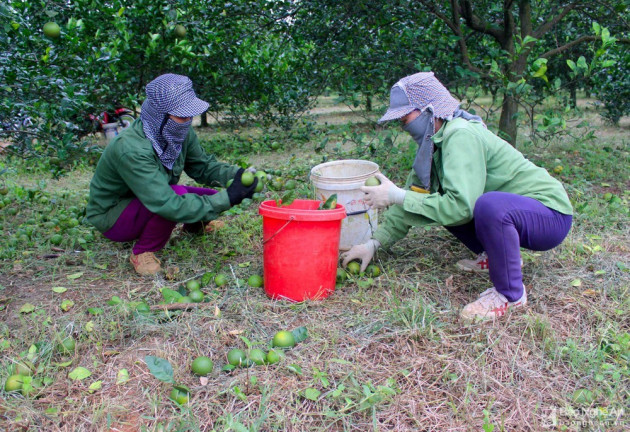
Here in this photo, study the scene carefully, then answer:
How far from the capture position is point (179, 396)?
199cm

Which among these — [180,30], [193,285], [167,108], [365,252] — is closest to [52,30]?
[167,108]

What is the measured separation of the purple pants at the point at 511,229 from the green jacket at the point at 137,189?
4.88 ft

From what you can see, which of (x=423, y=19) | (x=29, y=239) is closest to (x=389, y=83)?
(x=423, y=19)

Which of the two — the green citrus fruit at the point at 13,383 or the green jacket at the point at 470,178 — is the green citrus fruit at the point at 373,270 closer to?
the green jacket at the point at 470,178

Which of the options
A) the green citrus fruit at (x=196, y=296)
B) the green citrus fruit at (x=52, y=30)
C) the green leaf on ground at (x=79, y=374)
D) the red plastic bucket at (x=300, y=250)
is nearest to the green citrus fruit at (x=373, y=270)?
the red plastic bucket at (x=300, y=250)

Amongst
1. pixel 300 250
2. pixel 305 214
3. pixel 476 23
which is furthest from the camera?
pixel 476 23

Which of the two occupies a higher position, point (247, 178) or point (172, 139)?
point (172, 139)

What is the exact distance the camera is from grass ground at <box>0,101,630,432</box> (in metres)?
1.95

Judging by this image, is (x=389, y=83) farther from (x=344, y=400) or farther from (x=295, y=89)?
(x=344, y=400)

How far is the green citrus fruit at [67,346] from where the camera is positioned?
91.3 inches

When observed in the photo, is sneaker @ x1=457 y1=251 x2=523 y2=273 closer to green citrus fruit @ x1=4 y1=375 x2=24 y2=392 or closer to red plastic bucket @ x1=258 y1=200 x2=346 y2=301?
red plastic bucket @ x1=258 y1=200 x2=346 y2=301

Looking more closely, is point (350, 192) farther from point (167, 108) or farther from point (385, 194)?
point (167, 108)

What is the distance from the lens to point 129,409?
6.53ft

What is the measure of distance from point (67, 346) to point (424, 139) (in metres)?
2.02
